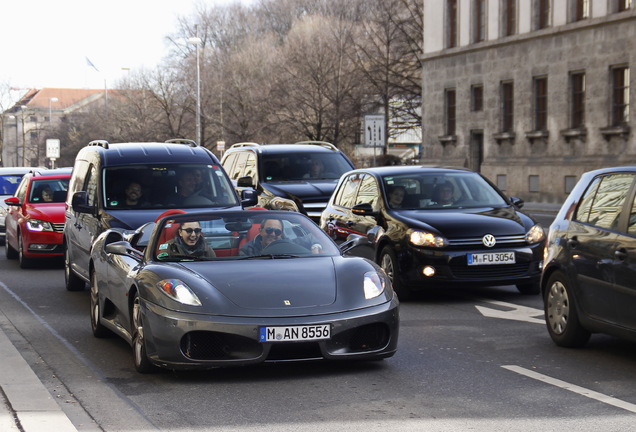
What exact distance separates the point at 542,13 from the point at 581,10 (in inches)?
108

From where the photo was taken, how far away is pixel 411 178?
47.1 ft

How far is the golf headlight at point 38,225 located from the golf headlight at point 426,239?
7714 millimetres

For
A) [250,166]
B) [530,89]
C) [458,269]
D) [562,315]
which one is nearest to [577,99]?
[530,89]

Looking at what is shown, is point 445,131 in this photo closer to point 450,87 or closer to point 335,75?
point 450,87

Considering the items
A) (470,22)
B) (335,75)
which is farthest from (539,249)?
(335,75)

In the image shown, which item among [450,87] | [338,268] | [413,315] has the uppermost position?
[450,87]

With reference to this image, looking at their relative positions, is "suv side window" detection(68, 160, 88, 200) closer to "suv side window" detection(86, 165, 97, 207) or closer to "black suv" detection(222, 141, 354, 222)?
"suv side window" detection(86, 165, 97, 207)

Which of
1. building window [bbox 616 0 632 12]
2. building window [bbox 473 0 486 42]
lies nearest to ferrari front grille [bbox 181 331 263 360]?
building window [bbox 616 0 632 12]

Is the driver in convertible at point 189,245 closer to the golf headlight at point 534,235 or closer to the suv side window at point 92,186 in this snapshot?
the suv side window at point 92,186

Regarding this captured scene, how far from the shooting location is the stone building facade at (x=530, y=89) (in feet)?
130

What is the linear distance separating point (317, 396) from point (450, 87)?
1751 inches

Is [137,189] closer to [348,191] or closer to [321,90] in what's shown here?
[348,191]

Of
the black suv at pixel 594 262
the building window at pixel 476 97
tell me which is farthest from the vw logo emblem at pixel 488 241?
the building window at pixel 476 97

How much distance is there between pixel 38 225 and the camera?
60.8ft
